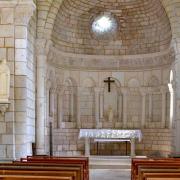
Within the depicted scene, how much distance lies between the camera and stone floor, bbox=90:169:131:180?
35.8ft

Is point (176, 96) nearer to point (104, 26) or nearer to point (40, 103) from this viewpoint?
point (40, 103)

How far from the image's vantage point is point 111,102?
59.7 ft

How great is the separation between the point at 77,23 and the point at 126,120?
4.74 m

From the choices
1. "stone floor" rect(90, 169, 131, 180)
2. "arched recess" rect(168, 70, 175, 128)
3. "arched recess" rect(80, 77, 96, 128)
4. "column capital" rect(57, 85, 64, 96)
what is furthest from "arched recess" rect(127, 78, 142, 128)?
"stone floor" rect(90, 169, 131, 180)

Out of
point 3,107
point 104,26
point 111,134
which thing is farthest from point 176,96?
point 3,107

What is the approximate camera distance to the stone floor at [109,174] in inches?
430

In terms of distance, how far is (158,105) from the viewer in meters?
17.4

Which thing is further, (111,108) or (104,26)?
(104,26)

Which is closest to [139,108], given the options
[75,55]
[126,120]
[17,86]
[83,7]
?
[126,120]

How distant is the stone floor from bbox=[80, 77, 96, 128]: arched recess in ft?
18.1

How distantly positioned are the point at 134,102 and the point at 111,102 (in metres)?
1.02

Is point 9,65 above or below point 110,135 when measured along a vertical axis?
above

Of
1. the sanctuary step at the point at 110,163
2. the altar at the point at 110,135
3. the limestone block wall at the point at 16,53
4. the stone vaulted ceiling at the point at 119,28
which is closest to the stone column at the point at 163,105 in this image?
the altar at the point at 110,135

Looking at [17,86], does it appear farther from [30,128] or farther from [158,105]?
[158,105]
